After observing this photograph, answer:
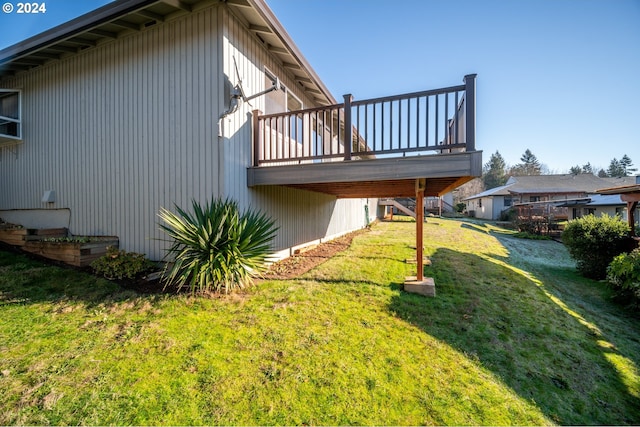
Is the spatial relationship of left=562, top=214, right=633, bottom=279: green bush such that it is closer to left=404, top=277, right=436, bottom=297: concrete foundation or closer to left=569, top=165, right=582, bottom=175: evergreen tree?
left=404, top=277, right=436, bottom=297: concrete foundation

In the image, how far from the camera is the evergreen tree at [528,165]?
186 ft

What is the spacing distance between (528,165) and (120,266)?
74.2 metres

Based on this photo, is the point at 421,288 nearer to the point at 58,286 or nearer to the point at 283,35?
the point at 283,35

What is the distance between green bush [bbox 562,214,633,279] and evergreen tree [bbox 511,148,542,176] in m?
58.8

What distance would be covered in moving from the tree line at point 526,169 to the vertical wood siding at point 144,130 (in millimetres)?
54952

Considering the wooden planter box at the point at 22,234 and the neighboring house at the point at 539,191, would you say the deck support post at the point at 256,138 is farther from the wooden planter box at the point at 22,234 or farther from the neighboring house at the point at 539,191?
the neighboring house at the point at 539,191

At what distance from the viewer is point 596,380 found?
2.97m

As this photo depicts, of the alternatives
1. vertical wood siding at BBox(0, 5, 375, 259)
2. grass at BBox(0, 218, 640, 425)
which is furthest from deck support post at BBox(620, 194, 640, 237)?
vertical wood siding at BBox(0, 5, 375, 259)

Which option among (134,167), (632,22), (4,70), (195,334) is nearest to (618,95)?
(632,22)

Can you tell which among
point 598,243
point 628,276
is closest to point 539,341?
point 628,276

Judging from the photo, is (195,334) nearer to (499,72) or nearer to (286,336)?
(286,336)

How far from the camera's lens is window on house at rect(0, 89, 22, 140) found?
7.09m

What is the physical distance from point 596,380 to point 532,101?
32.1 ft

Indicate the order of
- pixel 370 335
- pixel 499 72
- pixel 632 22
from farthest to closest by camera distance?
pixel 499 72 → pixel 632 22 → pixel 370 335
